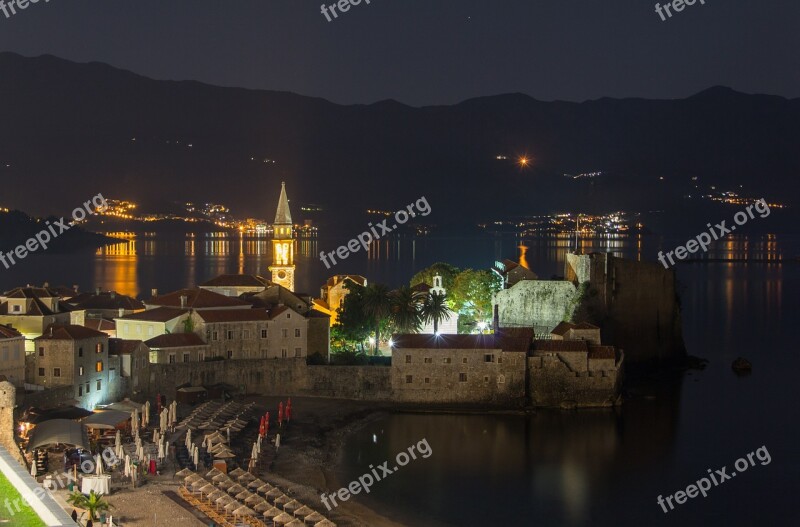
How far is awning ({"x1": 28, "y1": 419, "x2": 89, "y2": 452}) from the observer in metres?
32.1

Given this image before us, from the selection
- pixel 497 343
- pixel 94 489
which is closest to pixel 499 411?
pixel 497 343

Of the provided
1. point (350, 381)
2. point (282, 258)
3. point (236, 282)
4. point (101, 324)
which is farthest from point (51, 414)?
point (282, 258)

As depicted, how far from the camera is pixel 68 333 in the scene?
139 feet

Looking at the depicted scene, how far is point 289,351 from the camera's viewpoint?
51281 mm

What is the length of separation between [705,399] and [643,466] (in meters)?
15.3

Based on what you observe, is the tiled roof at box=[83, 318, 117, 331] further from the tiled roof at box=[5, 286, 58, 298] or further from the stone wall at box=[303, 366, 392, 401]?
the stone wall at box=[303, 366, 392, 401]

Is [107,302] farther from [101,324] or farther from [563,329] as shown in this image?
[563,329]

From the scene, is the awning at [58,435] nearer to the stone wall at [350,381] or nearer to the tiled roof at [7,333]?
the tiled roof at [7,333]

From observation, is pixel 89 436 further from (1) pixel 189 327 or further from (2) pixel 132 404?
(1) pixel 189 327

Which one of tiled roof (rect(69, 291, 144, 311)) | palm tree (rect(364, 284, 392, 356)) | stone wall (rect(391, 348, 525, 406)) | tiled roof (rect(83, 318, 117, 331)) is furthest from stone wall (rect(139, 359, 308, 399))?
tiled roof (rect(69, 291, 144, 311))

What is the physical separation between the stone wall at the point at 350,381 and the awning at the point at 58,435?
16.3 meters

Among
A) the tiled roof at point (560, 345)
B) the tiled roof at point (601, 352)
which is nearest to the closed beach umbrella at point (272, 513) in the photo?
the tiled roof at point (560, 345)

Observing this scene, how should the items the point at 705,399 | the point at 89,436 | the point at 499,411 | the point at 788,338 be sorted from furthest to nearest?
the point at 788,338 < the point at 705,399 < the point at 499,411 < the point at 89,436

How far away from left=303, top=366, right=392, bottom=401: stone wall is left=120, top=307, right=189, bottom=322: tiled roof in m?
6.98
